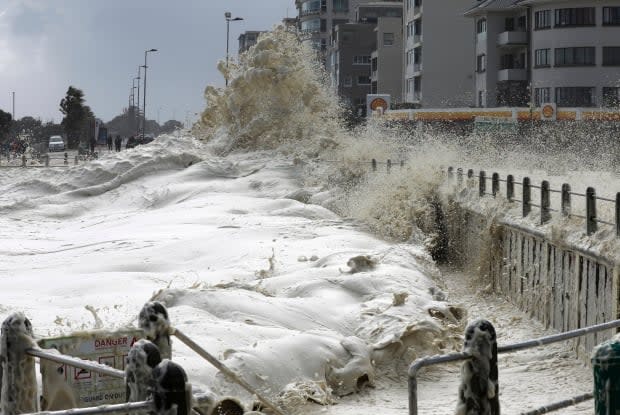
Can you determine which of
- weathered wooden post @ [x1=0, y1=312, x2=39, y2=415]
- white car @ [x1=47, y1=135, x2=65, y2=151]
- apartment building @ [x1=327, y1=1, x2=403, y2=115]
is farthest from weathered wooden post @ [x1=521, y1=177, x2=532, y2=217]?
apartment building @ [x1=327, y1=1, x2=403, y2=115]

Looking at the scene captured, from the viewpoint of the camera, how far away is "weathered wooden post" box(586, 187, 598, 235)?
14195mm

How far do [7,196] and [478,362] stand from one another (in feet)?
88.0

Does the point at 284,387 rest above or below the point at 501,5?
below

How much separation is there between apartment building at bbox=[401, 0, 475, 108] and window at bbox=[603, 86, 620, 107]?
17.4 m

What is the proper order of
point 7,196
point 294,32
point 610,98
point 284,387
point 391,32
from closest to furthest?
point 284,387, point 7,196, point 294,32, point 610,98, point 391,32

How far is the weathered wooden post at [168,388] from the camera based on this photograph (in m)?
5.18

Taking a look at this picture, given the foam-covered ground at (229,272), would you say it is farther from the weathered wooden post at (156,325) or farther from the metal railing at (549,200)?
the weathered wooden post at (156,325)

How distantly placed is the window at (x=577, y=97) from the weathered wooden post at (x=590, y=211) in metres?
43.6

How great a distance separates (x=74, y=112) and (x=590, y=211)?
71446mm

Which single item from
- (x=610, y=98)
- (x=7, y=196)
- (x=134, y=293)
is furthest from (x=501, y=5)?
(x=134, y=293)

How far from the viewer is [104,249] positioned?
21.3 meters

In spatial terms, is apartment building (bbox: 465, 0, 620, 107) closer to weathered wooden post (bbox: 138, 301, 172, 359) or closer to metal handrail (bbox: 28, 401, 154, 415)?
weathered wooden post (bbox: 138, 301, 172, 359)

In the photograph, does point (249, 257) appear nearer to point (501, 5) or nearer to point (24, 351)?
point (24, 351)

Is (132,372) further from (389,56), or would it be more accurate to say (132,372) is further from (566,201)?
(389,56)
